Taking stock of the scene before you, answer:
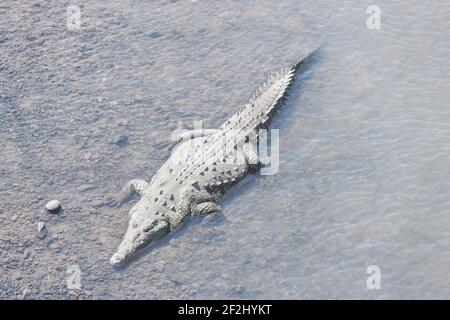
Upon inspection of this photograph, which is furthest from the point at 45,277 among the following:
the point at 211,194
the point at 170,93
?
the point at 170,93

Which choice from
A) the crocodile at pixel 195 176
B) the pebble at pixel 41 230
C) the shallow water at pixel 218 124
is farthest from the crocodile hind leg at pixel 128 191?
the pebble at pixel 41 230

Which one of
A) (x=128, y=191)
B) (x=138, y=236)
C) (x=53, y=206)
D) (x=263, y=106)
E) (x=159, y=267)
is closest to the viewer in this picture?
(x=159, y=267)

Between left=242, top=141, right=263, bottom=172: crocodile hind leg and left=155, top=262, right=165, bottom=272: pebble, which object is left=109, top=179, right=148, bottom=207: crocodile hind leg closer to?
left=155, top=262, right=165, bottom=272: pebble

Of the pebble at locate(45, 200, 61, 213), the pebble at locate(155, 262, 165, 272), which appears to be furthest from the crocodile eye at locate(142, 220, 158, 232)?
the pebble at locate(45, 200, 61, 213)

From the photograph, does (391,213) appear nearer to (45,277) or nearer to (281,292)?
(281,292)

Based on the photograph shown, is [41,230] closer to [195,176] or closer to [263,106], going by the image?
[195,176]

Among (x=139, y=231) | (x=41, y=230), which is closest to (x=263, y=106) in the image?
(x=139, y=231)
